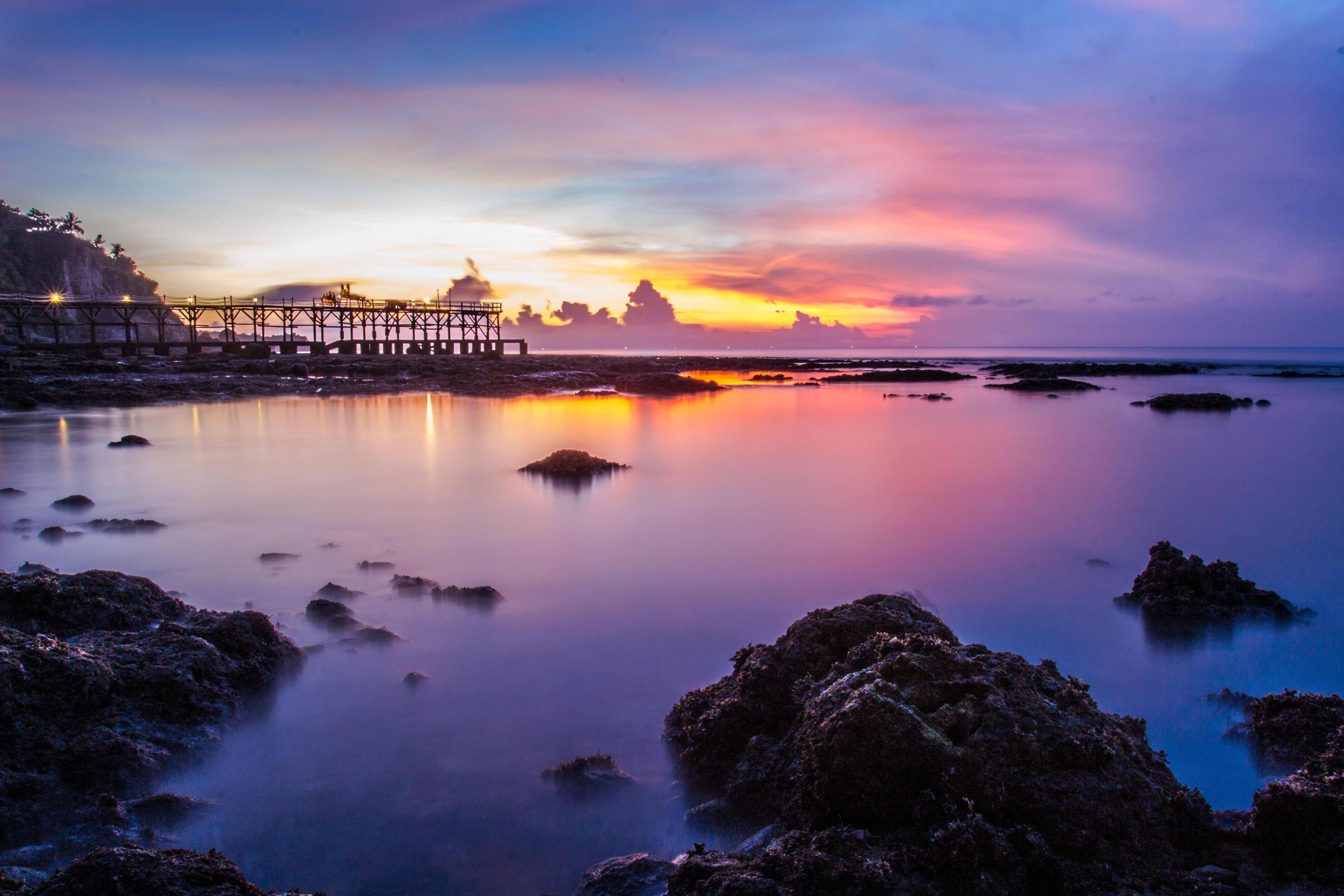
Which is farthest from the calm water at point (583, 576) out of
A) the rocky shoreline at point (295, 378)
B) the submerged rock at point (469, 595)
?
the rocky shoreline at point (295, 378)

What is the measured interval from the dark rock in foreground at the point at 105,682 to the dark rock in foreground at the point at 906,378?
4581 centimetres

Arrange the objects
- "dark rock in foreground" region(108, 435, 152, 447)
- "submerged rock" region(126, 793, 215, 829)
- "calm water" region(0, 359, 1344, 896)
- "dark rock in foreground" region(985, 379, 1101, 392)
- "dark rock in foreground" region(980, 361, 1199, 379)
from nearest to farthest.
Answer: "submerged rock" region(126, 793, 215, 829) → "calm water" region(0, 359, 1344, 896) → "dark rock in foreground" region(108, 435, 152, 447) → "dark rock in foreground" region(985, 379, 1101, 392) → "dark rock in foreground" region(980, 361, 1199, 379)

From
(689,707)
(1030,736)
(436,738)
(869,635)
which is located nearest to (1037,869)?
(1030,736)

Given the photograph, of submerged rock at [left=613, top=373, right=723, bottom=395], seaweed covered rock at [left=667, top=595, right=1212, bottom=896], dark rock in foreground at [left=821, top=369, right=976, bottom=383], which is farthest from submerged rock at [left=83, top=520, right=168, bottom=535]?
dark rock in foreground at [left=821, top=369, right=976, bottom=383]

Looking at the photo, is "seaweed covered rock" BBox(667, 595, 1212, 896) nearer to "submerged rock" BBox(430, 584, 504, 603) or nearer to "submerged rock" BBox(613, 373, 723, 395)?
"submerged rock" BBox(430, 584, 504, 603)

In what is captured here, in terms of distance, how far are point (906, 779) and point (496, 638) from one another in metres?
3.98

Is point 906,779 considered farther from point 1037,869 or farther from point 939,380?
point 939,380

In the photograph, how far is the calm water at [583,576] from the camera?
3580 millimetres

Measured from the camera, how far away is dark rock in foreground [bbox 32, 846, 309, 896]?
2.16m

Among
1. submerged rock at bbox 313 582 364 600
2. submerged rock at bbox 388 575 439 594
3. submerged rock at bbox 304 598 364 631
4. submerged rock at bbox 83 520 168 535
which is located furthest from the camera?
submerged rock at bbox 83 520 168 535

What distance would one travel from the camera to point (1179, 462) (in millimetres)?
15445

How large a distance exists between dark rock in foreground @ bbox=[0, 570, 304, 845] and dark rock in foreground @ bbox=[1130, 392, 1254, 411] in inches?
1239

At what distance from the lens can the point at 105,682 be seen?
12.4 feet

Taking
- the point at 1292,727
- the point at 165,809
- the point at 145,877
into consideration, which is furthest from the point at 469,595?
the point at 1292,727
